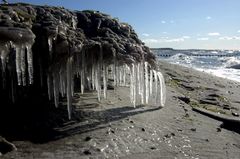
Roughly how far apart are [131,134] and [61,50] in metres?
2.79

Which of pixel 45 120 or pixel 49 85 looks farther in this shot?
pixel 49 85

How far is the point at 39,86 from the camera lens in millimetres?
11836

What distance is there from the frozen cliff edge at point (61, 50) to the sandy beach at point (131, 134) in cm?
61

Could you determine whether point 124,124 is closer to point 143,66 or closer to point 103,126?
point 103,126

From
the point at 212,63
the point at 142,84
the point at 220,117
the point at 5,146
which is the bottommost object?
the point at 212,63

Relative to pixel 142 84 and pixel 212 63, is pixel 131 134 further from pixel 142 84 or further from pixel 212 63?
pixel 212 63

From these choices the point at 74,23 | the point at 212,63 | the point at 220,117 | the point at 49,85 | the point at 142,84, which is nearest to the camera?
the point at 49,85

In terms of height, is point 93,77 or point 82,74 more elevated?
point 82,74

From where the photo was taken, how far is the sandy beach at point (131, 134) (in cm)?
912

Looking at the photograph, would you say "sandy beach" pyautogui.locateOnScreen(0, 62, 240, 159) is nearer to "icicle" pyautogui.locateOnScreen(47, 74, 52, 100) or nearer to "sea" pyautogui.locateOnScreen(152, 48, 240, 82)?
"icicle" pyautogui.locateOnScreen(47, 74, 52, 100)

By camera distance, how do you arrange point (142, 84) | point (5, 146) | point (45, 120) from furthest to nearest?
point (142, 84)
point (45, 120)
point (5, 146)

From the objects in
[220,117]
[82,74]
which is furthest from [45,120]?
[220,117]

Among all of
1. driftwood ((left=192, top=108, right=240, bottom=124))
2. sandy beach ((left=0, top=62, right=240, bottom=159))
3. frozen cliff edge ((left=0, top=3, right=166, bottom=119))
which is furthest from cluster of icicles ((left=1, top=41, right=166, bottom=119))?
driftwood ((left=192, top=108, right=240, bottom=124))

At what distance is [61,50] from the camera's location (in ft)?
33.8
